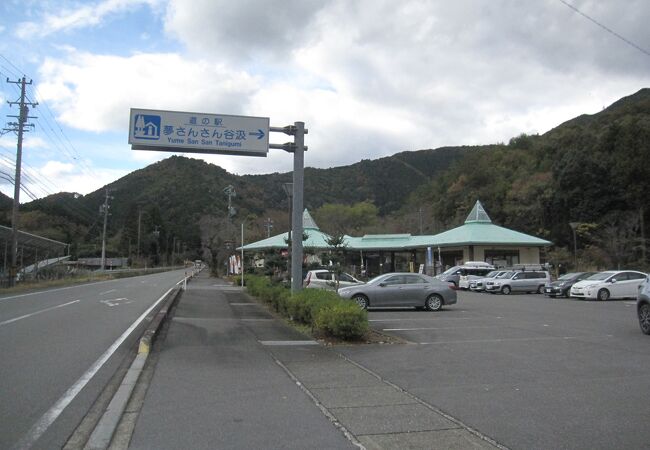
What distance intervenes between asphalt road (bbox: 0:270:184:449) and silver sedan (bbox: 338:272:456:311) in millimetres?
7309

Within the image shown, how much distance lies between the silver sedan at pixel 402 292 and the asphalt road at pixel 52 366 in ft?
24.0

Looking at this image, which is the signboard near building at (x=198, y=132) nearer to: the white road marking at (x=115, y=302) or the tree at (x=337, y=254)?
the tree at (x=337, y=254)

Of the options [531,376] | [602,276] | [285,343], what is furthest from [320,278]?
[531,376]

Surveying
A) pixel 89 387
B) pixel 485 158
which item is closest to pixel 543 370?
pixel 89 387

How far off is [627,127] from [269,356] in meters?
56.9

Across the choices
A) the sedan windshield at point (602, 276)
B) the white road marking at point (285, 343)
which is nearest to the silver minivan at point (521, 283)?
the sedan windshield at point (602, 276)

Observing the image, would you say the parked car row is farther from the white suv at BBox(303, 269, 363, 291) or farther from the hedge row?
the hedge row

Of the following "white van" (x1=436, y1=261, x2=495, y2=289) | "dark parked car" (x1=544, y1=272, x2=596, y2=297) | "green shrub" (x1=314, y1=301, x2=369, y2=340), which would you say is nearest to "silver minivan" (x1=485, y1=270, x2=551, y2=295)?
"dark parked car" (x1=544, y1=272, x2=596, y2=297)

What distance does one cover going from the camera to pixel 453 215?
85438mm

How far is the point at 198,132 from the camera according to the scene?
50.9 feet

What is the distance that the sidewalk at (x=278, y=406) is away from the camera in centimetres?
535

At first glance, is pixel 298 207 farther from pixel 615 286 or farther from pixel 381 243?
pixel 381 243

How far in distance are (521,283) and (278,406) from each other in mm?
30282

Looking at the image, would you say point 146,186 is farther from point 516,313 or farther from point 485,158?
point 516,313
